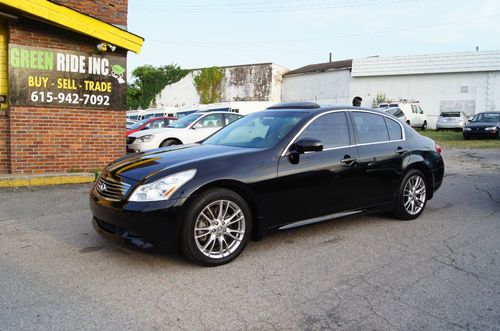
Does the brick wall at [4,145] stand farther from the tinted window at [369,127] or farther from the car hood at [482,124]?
the car hood at [482,124]

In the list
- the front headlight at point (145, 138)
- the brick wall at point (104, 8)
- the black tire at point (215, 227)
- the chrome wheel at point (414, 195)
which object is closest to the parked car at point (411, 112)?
the front headlight at point (145, 138)

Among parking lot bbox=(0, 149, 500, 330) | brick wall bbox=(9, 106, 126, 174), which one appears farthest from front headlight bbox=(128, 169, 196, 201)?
brick wall bbox=(9, 106, 126, 174)

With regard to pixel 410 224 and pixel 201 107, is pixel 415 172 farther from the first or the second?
pixel 201 107

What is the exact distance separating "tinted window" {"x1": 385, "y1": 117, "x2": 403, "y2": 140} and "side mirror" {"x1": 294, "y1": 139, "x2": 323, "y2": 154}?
1640mm

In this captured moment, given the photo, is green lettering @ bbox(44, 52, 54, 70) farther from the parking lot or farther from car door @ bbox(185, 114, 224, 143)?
car door @ bbox(185, 114, 224, 143)

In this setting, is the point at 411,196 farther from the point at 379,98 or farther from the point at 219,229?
the point at 379,98

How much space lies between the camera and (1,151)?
8523 millimetres

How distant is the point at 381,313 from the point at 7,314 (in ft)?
8.85

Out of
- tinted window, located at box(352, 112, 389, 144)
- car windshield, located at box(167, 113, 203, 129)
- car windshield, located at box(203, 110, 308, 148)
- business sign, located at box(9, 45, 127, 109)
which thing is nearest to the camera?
car windshield, located at box(203, 110, 308, 148)

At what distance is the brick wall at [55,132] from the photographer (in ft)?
27.7

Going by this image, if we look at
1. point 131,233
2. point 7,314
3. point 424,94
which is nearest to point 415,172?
point 131,233

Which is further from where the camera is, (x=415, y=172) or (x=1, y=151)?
(x=1, y=151)

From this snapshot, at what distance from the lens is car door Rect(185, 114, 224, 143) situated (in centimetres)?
1258

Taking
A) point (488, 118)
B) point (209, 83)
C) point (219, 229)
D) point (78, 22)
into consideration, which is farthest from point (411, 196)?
point (209, 83)
